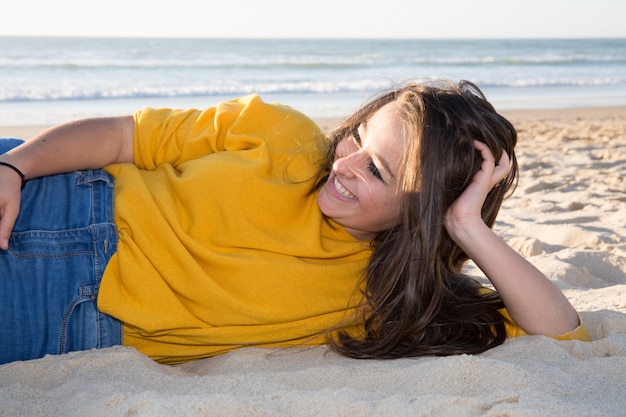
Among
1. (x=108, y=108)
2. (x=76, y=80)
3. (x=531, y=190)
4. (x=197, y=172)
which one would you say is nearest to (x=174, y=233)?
(x=197, y=172)

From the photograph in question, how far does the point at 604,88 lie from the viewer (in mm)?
13609

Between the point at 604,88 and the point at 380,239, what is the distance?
515 inches

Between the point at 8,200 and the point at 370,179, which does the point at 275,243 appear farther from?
the point at 8,200

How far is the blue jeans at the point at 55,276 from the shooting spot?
71.7 inches

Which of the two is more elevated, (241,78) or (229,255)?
(229,255)

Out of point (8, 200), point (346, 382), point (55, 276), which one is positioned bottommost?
point (346, 382)

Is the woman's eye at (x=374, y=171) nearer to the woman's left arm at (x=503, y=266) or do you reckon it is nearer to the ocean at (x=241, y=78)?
the woman's left arm at (x=503, y=266)

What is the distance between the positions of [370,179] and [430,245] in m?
0.27

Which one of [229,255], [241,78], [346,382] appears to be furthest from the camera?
[241,78]

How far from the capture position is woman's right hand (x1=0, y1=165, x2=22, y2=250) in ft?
5.82

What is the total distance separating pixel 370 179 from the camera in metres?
1.96

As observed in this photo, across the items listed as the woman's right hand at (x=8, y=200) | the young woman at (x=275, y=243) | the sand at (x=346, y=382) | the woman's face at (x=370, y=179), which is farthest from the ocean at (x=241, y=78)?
the woman's right hand at (x=8, y=200)

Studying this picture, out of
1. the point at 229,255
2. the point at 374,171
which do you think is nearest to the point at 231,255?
the point at 229,255

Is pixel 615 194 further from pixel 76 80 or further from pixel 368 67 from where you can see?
pixel 368 67
